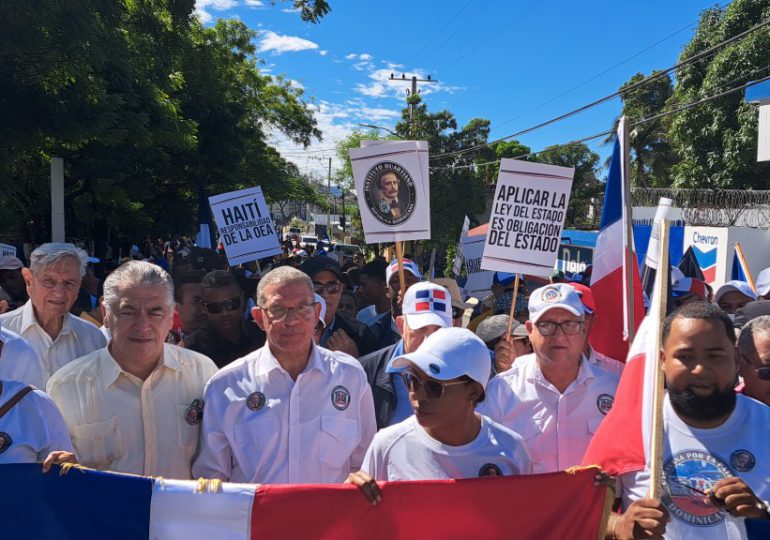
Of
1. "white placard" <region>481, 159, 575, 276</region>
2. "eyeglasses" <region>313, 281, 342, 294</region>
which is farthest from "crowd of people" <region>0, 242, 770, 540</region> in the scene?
"white placard" <region>481, 159, 575, 276</region>

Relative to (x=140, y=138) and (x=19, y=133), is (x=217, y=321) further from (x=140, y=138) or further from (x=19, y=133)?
(x=140, y=138)

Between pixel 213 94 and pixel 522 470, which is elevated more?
pixel 213 94

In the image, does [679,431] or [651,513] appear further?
[679,431]

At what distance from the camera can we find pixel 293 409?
2775 millimetres

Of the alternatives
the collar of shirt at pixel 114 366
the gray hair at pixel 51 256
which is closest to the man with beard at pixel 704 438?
the collar of shirt at pixel 114 366

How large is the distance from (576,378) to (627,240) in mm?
1030

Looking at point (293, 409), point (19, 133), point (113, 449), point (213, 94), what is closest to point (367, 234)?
point (293, 409)

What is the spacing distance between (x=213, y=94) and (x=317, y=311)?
59.1 feet

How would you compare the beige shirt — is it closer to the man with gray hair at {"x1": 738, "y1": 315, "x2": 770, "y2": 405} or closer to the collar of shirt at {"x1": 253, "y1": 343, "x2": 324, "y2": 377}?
the collar of shirt at {"x1": 253, "y1": 343, "x2": 324, "y2": 377}

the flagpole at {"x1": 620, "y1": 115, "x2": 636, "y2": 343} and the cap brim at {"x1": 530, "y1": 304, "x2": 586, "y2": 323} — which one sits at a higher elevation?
the flagpole at {"x1": 620, "y1": 115, "x2": 636, "y2": 343}

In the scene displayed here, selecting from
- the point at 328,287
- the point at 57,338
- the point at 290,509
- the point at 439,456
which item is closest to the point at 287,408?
the point at 290,509

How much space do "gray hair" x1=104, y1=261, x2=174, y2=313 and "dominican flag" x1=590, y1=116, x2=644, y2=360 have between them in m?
2.61

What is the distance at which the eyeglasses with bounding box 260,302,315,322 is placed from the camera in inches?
112

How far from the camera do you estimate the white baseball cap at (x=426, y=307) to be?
3.30 m
